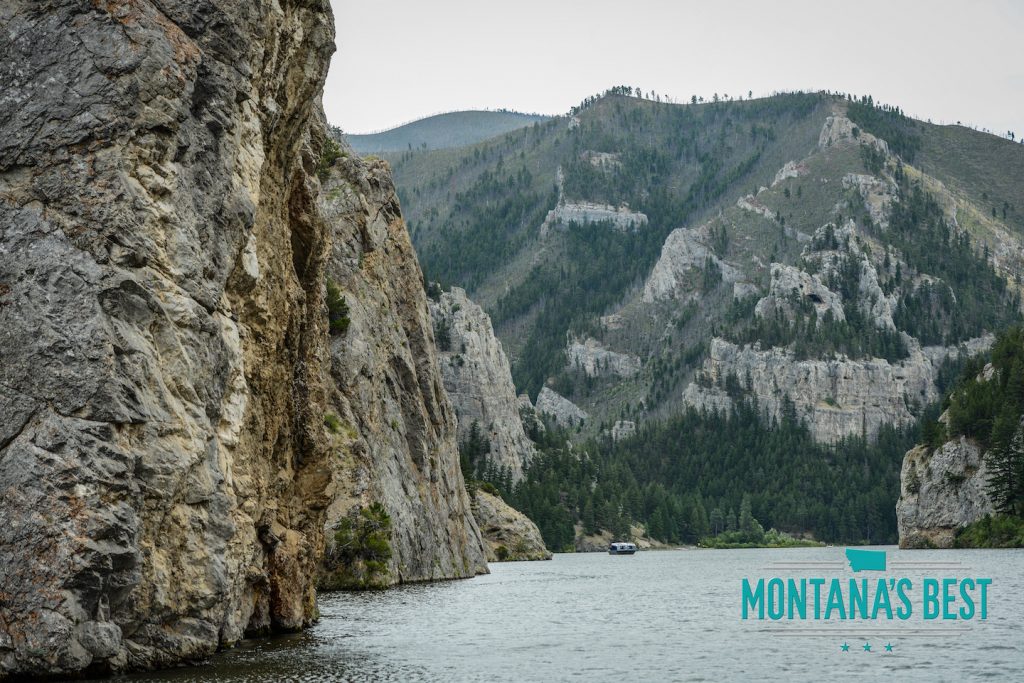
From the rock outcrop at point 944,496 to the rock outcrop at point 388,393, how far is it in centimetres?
7571

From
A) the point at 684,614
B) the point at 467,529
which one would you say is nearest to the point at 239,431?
the point at 684,614

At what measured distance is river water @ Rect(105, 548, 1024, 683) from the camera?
37.2 meters

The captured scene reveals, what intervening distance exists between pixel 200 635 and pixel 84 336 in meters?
9.93

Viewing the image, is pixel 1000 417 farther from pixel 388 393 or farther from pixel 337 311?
pixel 337 311

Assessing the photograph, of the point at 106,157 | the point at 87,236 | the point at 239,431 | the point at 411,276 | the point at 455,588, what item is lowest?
the point at 455,588

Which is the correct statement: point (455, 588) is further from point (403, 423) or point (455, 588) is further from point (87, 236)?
point (87, 236)

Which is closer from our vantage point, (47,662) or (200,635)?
(47,662)

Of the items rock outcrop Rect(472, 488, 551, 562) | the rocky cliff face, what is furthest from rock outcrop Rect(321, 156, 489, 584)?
rock outcrop Rect(472, 488, 551, 562)

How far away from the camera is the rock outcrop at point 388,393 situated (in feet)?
281

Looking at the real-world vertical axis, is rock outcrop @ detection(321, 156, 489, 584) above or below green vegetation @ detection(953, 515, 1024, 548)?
above

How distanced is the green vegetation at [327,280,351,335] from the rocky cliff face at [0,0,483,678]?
1493 inches

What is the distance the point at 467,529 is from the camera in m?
123

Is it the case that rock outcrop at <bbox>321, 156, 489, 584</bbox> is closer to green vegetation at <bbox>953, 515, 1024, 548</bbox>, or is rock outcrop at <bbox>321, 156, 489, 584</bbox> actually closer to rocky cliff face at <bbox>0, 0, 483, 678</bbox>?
rocky cliff face at <bbox>0, 0, 483, 678</bbox>

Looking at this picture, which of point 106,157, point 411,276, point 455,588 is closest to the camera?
point 106,157
